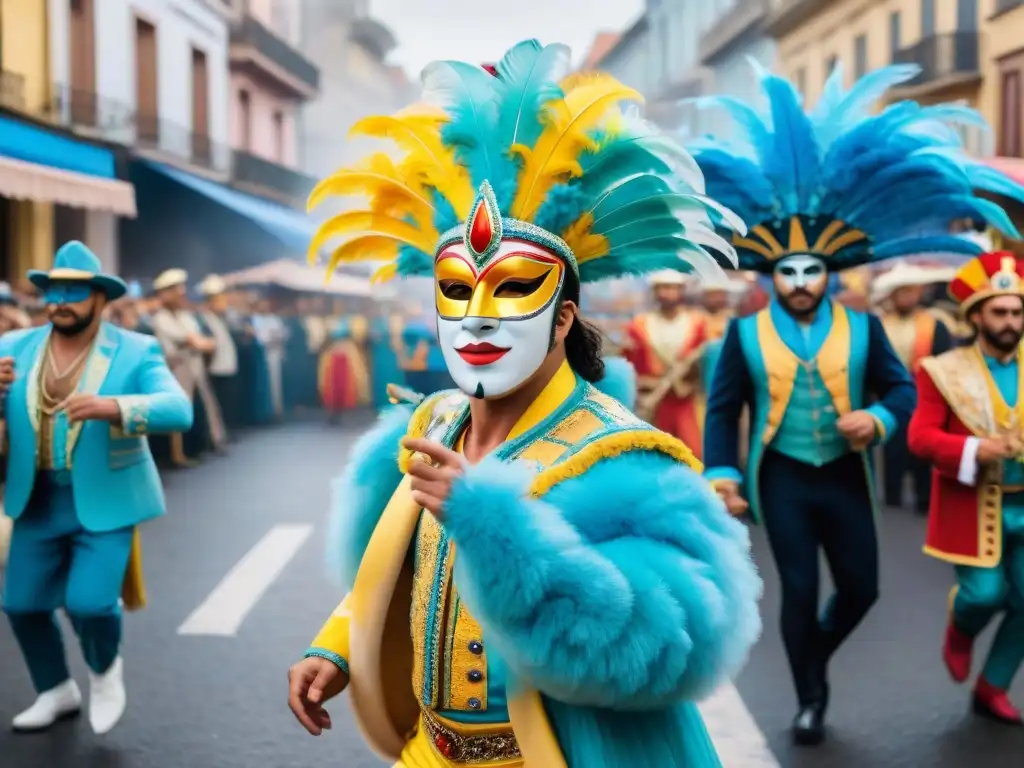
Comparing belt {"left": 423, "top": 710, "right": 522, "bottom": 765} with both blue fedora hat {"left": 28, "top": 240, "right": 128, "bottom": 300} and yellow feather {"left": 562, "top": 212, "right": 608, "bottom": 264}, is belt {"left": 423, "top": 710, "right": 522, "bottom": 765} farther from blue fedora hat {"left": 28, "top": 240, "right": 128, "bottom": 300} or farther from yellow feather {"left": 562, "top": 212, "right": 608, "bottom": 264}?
blue fedora hat {"left": 28, "top": 240, "right": 128, "bottom": 300}

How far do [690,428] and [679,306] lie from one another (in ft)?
3.36

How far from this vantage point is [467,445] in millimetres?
2893

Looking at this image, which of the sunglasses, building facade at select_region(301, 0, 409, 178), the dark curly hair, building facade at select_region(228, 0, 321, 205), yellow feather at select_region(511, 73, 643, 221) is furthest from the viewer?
building facade at select_region(301, 0, 409, 178)

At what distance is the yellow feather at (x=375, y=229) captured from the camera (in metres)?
3.05

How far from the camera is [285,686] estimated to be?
19.9 ft

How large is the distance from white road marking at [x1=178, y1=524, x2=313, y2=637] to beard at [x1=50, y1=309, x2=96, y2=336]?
2052mm

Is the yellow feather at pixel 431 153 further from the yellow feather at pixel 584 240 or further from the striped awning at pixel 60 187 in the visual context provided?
the striped awning at pixel 60 187

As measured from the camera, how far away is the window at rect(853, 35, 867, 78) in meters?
33.4

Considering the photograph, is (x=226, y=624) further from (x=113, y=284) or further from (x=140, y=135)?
(x=140, y=135)

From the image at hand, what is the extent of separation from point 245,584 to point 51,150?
11.2m

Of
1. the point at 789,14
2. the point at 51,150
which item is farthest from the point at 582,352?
the point at 789,14

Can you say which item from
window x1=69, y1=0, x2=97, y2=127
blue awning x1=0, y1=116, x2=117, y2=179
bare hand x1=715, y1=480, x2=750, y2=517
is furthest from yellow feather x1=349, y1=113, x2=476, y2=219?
window x1=69, y1=0, x2=97, y2=127

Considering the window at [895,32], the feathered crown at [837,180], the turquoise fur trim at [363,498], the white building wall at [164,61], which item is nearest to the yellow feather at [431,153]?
the turquoise fur trim at [363,498]

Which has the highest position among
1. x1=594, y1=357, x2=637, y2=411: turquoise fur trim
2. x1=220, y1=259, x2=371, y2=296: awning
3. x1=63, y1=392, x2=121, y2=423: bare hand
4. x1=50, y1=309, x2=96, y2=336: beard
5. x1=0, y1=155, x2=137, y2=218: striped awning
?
x1=0, y1=155, x2=137, y2=218: striped awning
